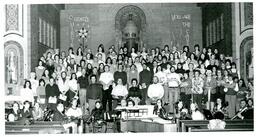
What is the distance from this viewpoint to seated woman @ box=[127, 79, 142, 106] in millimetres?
10688

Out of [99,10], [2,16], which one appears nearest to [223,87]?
[2,16]

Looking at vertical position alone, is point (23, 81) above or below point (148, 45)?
below

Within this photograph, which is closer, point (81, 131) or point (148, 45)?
point (81, 131)

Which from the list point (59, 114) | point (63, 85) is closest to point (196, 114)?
point (59, 114)

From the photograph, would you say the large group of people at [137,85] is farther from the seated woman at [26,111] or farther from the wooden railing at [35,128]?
the wooden railing at [35,128]

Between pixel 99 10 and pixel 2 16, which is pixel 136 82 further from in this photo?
pixel 99 10

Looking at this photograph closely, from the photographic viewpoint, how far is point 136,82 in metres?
10.8

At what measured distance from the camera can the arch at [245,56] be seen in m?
10.6

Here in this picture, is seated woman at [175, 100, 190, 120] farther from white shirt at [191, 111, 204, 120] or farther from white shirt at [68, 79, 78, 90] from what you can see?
white shirt at [68, 79, 78, 90]

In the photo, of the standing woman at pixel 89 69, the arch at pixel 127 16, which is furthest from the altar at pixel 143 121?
the arch at pixel 127 16

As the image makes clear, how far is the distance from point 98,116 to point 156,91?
183cm

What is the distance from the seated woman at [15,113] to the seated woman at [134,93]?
111 inches

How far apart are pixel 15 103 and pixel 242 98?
5405mm

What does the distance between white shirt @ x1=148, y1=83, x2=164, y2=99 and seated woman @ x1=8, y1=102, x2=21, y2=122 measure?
336cm
